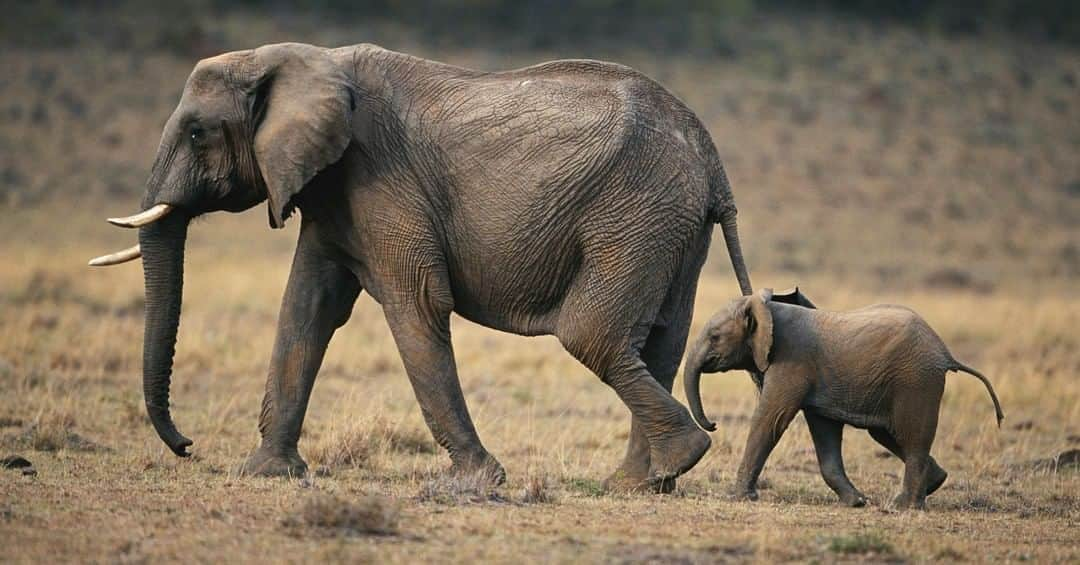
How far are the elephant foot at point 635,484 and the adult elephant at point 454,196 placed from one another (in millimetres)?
26

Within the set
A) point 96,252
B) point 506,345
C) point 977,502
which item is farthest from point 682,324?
point 96,252

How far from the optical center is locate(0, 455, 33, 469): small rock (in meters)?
10.2

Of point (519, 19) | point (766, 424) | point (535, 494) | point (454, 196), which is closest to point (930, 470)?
point (766, 424)

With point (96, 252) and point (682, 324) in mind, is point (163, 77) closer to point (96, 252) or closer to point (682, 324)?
point (96, 252)

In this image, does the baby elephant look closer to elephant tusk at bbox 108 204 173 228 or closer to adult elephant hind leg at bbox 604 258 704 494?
adult elephant hind leg at bbox 604 258 704 494

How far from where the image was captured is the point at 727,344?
34.3 feet

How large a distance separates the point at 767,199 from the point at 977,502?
26.8 meters

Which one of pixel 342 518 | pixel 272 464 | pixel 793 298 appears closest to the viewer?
pixel 342 518

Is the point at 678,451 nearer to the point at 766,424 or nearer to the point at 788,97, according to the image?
the point at 766,424

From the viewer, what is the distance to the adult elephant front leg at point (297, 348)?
10742 mm

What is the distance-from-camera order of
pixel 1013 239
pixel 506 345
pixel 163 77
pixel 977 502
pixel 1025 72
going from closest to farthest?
pixel 977 502 → pixel 506 345 → pixel 1013 239 → pixel 163 77 → pixel 1025 72

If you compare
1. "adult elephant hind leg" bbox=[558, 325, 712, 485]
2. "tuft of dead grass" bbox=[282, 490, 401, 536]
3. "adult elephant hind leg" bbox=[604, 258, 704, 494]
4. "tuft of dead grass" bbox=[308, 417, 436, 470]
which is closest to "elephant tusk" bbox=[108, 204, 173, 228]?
"tuft of dead grass" bbox=[308, 417, 436, 470]

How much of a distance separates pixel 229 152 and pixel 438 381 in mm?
1935

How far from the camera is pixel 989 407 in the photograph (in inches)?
641
